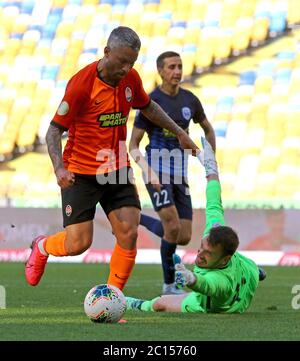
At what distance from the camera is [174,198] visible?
10289 millimetres

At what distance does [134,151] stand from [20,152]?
11.4m

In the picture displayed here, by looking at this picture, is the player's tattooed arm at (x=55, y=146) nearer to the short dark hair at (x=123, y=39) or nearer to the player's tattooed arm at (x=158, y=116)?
the short dark hair at (x=123, y=39)

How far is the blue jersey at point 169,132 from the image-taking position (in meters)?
10.2

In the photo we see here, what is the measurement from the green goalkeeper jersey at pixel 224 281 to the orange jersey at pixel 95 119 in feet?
2.45

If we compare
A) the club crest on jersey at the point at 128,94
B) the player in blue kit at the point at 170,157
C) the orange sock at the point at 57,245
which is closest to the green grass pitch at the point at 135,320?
the orange sock at the point at 57,245

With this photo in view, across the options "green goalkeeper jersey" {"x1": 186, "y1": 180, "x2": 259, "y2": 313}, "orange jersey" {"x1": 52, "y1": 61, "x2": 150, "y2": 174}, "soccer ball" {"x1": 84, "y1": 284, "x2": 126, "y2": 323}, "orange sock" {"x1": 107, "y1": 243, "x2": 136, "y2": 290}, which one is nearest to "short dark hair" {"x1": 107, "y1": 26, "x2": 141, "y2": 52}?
"orange jersey" {"x1": 52, "y1": 61, "x2": 150, "y2": 174}

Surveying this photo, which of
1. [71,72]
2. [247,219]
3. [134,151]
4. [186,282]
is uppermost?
[71,72]

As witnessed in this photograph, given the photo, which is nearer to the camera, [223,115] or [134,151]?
[134,151]

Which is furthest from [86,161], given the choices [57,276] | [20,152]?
[20,152]

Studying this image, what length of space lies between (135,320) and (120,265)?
533 millimetres

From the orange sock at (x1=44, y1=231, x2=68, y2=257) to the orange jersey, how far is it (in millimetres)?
539

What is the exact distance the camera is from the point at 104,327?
644 centimetres

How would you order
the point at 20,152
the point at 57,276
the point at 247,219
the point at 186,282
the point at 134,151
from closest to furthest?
the point at 186,282 < the point at 134,151 < the point at 57,276 < the point at 247,219 < the point at 20,152
